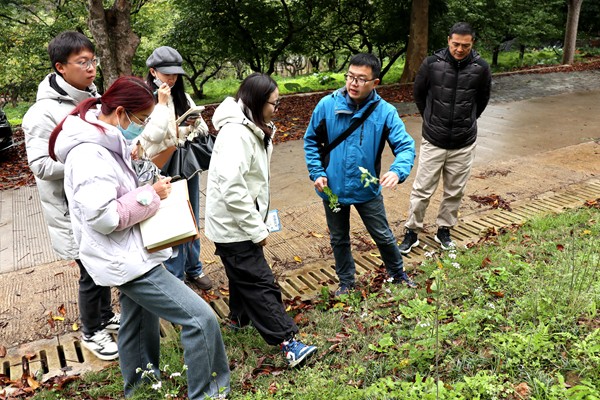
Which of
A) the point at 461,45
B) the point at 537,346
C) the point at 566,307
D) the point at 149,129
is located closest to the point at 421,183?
the point at 461,45

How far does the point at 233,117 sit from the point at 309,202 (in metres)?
3.45

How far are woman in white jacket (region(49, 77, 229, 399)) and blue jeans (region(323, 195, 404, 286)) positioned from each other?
160 centimetres

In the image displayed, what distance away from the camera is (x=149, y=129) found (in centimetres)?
334

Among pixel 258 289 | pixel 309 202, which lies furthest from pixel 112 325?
pixel 309 202

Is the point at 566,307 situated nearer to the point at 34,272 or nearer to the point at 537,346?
the point at 537,346

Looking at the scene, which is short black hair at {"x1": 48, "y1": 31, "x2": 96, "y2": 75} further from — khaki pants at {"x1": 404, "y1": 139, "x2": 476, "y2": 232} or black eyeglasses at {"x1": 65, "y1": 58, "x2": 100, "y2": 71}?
khaki pants at {"x1": 404, "y1": 139, "x2": 476, "y2": 232}

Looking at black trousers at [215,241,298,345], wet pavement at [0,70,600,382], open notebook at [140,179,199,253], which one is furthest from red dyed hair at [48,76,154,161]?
wet pavement at [0,70,600,382]

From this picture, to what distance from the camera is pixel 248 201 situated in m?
3.01

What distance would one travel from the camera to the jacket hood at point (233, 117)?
117 inches

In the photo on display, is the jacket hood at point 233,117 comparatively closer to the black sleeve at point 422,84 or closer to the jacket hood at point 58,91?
the jacket hood at point 58,91

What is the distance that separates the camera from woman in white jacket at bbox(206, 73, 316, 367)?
9.70 feet

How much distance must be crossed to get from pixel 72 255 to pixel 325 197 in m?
1.90

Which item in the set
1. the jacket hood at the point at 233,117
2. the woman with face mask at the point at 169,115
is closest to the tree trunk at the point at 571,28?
the woman with face mask at the point at 169,115

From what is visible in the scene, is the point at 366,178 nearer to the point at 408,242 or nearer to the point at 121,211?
the point at 408,242
